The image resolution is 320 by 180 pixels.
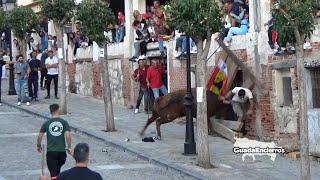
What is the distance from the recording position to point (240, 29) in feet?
57.7

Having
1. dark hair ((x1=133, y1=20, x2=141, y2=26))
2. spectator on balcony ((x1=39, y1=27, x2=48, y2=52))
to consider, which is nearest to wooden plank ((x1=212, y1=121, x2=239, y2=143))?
dark hair ((x1=133, y1=20, x2=141, y2=26))

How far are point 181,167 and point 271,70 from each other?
3.95m

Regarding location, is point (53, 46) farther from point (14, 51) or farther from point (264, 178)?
point (264, 178)

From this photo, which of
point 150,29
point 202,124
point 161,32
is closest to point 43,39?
point 150,29

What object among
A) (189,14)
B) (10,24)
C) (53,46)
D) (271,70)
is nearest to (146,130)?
(271,70)

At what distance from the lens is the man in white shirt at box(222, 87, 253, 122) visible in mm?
16531

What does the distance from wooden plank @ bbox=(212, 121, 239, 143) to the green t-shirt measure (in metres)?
6.62

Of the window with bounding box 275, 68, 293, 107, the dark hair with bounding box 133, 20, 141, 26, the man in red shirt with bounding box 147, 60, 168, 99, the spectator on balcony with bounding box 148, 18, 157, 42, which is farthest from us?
the dark hair with bounding box 133, 20, 141, 26

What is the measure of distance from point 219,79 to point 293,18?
7323mm

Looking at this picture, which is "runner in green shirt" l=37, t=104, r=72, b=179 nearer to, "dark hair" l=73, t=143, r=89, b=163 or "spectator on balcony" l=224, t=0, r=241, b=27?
"dark hair" l=73, t=143, r=89, b=163

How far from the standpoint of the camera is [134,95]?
78.1 ft

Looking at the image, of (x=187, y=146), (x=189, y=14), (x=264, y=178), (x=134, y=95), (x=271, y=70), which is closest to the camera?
(x=264, y=178)

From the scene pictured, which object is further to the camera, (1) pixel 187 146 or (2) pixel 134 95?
(2) pixel 134 95

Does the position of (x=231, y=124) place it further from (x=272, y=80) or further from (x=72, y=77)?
(x=72, y=77)
